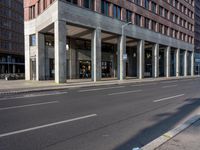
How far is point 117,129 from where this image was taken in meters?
5.66

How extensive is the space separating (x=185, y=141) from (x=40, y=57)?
28.5 metres

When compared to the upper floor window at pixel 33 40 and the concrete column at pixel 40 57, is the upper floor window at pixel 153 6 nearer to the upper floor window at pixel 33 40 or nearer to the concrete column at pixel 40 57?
the concrete column at pixel 40 57

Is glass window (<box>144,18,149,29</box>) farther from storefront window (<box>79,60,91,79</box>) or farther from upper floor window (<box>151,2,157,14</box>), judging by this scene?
storefront window (<box>79,60,91,79</box>)

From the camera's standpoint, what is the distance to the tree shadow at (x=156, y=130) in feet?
14.9

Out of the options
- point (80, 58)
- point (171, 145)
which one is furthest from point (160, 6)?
point (171, 145)

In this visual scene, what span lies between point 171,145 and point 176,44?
161 ft

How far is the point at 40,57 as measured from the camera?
3019 centimetres

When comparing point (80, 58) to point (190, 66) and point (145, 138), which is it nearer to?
point (145, 138)

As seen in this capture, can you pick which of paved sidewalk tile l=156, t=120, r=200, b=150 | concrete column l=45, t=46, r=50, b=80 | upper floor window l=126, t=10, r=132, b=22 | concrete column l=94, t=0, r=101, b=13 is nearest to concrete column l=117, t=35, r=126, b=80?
upper floor window l=126, t=10, r=132, b=22

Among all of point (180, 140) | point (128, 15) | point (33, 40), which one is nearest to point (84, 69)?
point (33, 40)

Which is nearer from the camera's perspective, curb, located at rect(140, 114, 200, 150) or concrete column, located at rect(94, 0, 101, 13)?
curb, located at rect(140, 114, 200, 150)

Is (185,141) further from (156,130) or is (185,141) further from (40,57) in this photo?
(40,57)

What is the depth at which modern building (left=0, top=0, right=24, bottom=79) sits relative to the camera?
234 ft

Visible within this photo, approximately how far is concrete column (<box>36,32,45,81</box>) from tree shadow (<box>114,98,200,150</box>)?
25548 millimetres
